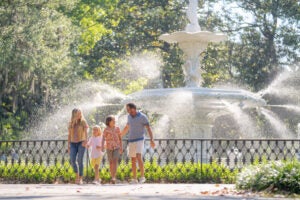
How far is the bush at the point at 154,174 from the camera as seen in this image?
1555 centimetres

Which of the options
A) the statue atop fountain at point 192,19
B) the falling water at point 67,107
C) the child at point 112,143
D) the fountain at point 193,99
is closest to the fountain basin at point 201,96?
the fountain at point 193,99

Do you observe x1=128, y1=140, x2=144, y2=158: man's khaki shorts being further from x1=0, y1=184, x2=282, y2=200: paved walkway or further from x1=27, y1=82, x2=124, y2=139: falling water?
x1=27, y1=82, x2=124, y2=139: falling water

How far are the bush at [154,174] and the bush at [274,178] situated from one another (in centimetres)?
332

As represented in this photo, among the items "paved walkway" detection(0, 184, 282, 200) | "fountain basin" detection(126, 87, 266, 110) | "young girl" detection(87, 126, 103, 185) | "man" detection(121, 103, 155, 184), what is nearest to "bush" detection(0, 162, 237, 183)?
"young girl" detection(87, 126, 103, 185)

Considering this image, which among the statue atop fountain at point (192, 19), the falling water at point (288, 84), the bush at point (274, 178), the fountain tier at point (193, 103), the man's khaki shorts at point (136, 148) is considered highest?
the statue atop fountain at point (192, 19)

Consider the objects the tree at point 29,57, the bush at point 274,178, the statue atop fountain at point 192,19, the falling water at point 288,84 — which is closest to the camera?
the bush at point 274,178

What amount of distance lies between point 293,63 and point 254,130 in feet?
14.8

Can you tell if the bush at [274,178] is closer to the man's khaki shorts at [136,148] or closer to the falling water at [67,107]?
the man's khaki shorts at [136,148]

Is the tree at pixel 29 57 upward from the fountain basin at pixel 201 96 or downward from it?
upward

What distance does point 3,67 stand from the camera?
25.8 metres

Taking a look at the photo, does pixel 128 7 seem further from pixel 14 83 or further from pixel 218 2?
pixel 14 83

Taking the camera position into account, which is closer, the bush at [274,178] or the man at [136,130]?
the bush at [274,178]

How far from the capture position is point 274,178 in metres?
11.0

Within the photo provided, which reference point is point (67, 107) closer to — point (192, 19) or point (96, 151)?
point (192, 19)
